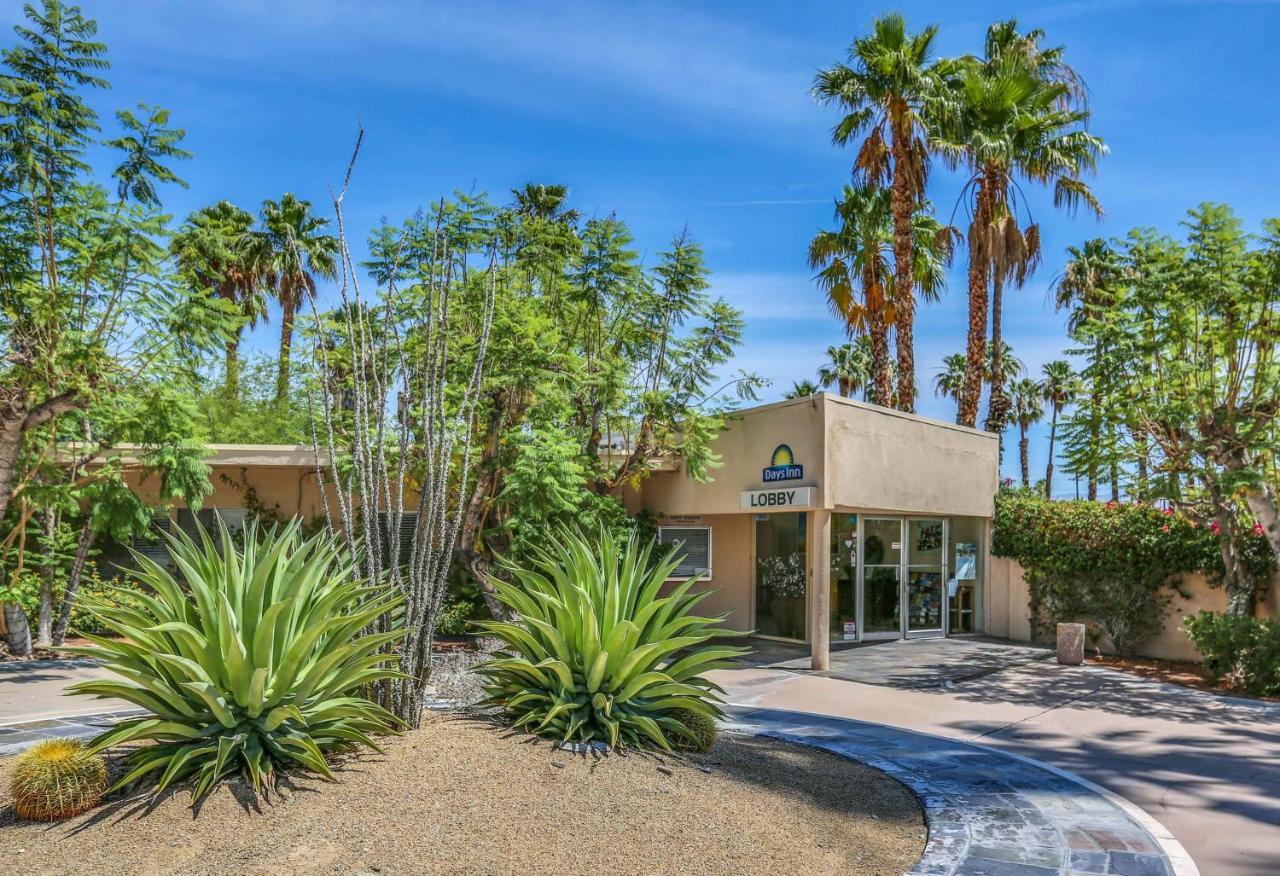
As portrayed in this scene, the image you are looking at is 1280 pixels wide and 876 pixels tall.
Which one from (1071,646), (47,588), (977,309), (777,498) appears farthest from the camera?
(977,309)

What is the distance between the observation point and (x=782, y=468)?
561 inches

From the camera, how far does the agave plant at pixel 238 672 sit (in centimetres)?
458

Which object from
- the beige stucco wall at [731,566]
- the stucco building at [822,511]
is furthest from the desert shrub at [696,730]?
the beige stucco wall at [731,566]

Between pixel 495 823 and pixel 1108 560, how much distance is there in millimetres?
13855

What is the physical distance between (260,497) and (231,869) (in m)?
13.6

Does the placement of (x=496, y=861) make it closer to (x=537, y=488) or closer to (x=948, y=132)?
(x=537, y=488)

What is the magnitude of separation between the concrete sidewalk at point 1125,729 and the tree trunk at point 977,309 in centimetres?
819

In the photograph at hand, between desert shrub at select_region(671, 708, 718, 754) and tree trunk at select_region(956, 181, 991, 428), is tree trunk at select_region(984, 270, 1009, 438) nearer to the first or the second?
tree trunk at select_region(956, 181, 991, 428)

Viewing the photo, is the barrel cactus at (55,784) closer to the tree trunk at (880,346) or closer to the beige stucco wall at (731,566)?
the beige stucco wall at (731,566)

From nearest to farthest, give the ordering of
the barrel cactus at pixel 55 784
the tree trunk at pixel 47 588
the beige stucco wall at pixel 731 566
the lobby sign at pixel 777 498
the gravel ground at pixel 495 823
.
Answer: the gravel ground at pixel 495 823, the barrel cactus at pixel 55 784, the tree trunk at pixel 47 588, the lobby sign at pixel 777 498, the beige stucco wall at pixel 731 566

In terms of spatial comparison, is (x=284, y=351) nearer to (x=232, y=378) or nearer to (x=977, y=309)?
(x=232, y=378)

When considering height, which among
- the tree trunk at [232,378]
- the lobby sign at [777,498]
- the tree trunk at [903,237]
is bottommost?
the lobby sign at [777,498]

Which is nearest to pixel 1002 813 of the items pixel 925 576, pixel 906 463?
pixel 906 463

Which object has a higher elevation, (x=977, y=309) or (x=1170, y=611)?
(x=977, y=309)
